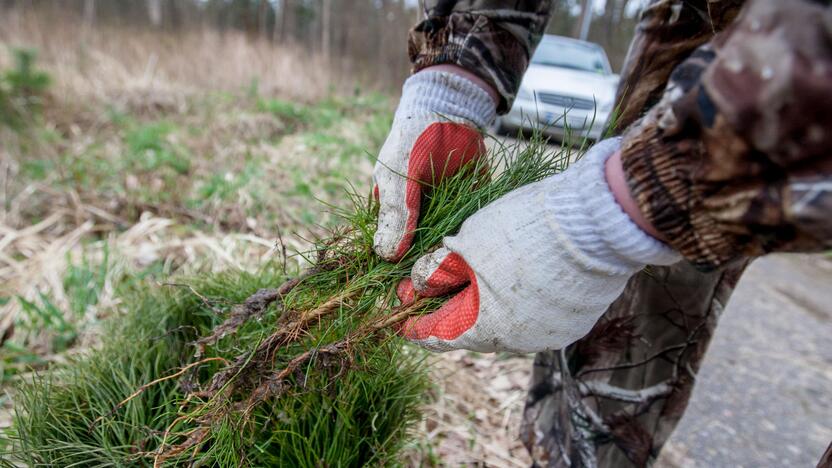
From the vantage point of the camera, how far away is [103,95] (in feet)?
17.9

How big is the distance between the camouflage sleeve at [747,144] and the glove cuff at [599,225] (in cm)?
4

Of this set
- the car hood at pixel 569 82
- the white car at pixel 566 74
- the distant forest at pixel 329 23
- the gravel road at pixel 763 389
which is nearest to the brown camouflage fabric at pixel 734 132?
the gravel road at pixel 763 389

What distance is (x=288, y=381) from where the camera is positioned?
98 cm

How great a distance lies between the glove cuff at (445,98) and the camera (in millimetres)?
1049

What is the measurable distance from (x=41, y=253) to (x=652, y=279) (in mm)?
2803

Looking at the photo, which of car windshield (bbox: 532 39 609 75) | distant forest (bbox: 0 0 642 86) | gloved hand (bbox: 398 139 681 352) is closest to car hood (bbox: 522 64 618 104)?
car windshield (bbox: 532 39 609 75)

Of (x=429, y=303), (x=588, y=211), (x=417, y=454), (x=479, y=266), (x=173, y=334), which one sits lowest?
(x=417, y=454)

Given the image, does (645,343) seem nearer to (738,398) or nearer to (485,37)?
(485,37)

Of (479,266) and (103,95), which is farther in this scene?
(103,95)

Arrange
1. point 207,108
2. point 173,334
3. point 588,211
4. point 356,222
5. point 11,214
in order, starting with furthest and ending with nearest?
A: point 207,108 < point 11,214 < point 173,334 < point 356,222 < point 588,211

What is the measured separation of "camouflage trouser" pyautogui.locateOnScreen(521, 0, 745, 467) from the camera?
1.13 metres

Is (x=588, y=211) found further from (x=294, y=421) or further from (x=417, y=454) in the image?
(x=417, y=454)

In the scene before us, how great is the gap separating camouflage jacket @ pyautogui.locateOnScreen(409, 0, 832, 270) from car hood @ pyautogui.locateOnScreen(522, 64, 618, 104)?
4.24m

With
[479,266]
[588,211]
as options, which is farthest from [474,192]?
[588,211]
